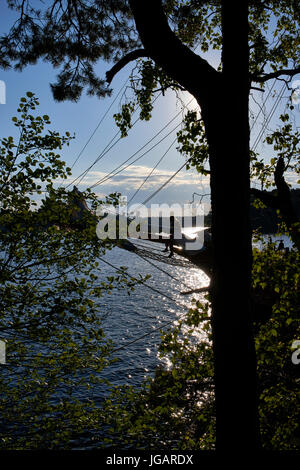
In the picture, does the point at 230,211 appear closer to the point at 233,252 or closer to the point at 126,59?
the point at 233,252

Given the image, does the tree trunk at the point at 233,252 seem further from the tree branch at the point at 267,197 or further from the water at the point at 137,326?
the water at the point at 137,326

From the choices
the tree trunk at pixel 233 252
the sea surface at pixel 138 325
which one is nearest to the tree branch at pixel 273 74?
the tree trunk at pixel 233 252

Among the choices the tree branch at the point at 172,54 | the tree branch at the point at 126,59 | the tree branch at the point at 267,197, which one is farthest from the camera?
the tree branch at the point at 267,197

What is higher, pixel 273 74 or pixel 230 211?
pixel 273 74

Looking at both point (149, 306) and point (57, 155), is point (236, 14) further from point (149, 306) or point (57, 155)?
point (149, 306)

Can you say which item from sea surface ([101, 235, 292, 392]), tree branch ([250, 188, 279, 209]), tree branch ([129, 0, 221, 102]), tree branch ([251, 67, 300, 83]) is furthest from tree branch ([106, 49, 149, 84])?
sea surface ([101, 235, 292, 392])

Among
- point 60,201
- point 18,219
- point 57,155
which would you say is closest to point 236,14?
point 57,155

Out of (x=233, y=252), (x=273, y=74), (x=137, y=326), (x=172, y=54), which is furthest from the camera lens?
(x=137, y=326)

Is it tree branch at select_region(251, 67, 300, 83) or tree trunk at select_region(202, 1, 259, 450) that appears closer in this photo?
tree trunk at select_region(202, 1, 259, 450)

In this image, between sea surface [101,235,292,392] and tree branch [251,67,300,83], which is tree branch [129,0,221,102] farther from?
sea surface [101,235,292,392]

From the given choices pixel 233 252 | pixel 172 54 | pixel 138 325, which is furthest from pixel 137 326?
pixel 172 54

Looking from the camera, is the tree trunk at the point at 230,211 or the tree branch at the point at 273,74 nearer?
the tree trunk at the point at 230,211

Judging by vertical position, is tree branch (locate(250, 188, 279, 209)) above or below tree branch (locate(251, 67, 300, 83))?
below

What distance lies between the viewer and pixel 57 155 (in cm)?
577
